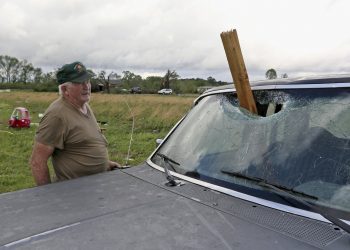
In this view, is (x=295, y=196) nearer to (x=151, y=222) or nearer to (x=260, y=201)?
(x=260, y=201)

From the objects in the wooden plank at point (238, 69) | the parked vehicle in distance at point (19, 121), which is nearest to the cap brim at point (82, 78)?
the wooden plank at point (238, 69)

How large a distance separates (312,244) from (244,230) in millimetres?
279

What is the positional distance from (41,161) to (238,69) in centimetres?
169

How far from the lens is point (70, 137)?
3365 millimetres

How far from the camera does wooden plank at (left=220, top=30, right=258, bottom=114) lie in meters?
2.61

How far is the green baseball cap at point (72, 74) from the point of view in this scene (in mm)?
3553

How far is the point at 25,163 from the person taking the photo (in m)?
10.2

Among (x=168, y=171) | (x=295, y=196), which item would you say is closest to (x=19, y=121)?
(x=168, y=171)

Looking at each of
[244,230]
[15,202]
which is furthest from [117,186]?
[244,230]

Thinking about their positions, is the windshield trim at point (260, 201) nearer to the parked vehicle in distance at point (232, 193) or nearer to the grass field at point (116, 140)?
the parked vehicle in distance at point (232, 193)

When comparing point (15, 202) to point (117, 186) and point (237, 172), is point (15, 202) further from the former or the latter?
point (237, 172)

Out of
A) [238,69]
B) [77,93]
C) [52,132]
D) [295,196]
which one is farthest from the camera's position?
[77,93]

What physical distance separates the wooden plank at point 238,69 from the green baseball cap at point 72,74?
1414 millimetres

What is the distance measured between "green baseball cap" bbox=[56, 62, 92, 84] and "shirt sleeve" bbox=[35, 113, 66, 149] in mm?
387
